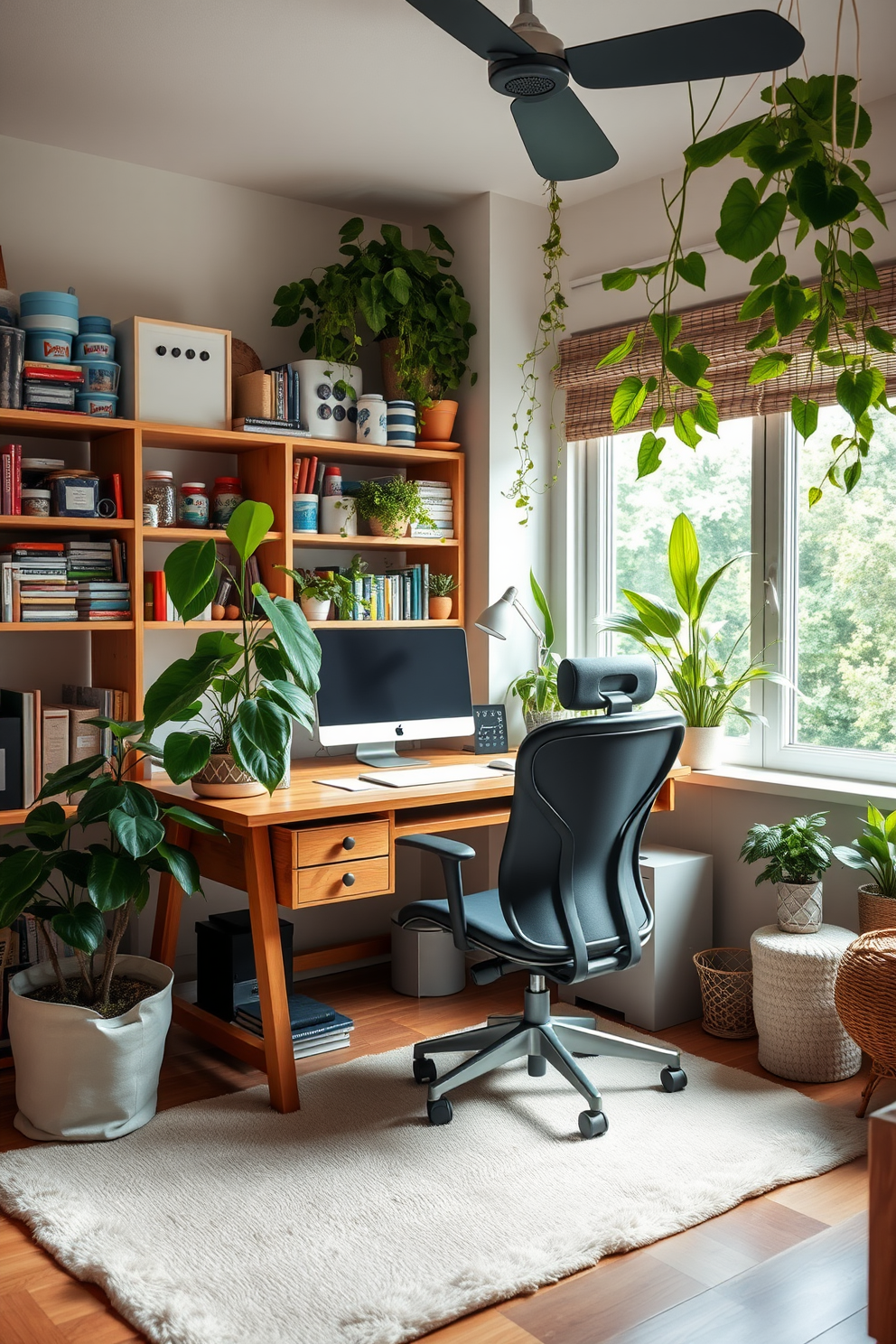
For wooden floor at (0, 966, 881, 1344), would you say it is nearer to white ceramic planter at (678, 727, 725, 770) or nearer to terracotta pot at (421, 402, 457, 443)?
white ceramic planter at (678, 727, 725, 770)

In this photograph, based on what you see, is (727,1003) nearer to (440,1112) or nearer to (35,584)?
(440,1112)

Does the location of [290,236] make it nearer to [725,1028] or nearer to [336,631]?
[336,631]

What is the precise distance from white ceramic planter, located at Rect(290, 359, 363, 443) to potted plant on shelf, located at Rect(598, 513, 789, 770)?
42.5 inches

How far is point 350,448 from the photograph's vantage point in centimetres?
374

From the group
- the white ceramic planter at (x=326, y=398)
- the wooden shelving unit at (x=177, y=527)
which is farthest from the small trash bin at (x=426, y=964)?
the white ceramic planter at (x=326, y=398)

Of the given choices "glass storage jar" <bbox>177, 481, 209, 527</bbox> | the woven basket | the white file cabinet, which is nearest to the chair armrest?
the white file cabinet

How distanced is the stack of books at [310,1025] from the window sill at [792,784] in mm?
1316

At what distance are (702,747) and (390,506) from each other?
1284mm

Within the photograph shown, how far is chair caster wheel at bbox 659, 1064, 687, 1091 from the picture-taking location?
2955mm

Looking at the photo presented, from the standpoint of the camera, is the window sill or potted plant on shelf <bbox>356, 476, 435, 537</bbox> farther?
potted plant on shelf <bbox>356, 476, 435, 537</bbox>

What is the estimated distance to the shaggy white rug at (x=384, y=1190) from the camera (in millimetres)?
2064

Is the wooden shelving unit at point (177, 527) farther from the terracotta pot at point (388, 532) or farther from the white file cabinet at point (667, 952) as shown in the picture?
the white file cabinet at point (667, 952)

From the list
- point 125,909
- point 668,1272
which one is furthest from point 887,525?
point 125,909

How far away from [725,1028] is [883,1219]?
190 centimetres
